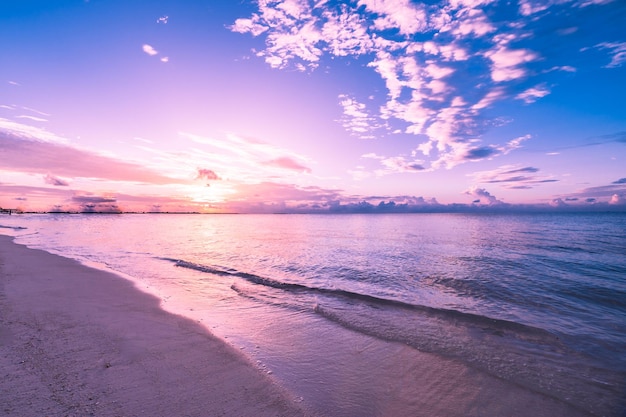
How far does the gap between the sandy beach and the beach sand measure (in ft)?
0.07

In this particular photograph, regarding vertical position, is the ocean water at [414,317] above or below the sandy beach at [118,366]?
below

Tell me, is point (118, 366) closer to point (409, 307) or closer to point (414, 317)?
point (414, 317)

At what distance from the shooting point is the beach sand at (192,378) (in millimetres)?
5508

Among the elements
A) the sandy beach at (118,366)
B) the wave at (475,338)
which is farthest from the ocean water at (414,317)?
the sandy beach at (118,366)

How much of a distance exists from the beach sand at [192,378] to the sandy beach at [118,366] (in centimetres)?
2

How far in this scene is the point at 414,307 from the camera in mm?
13680

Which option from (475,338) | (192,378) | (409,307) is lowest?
(409,307)

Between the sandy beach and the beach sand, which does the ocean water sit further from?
the sandy beach

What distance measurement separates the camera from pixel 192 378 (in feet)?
21.5

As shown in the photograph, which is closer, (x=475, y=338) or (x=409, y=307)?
(x=475, y=338)

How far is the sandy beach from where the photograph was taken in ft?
17.6

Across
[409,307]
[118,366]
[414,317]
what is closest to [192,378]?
[118,366]

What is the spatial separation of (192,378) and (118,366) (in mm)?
1837

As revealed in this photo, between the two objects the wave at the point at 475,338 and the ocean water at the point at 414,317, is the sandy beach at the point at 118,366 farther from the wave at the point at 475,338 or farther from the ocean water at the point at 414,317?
the wave at the point at 475,338
